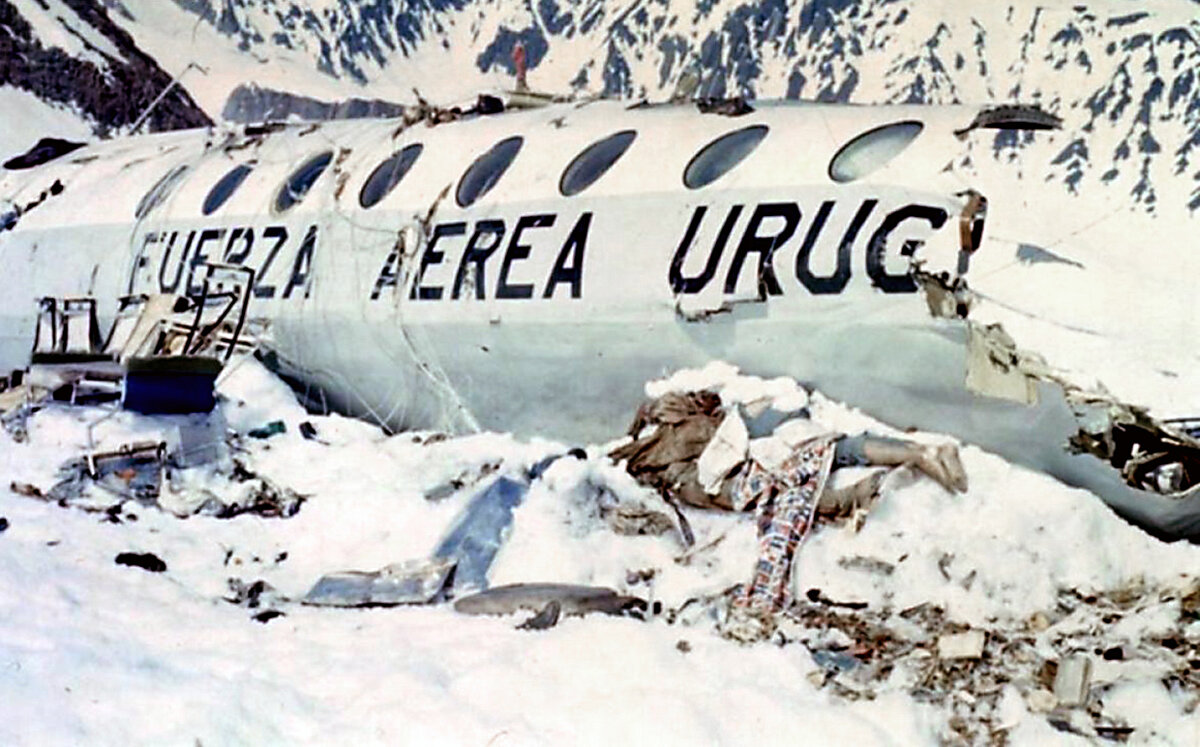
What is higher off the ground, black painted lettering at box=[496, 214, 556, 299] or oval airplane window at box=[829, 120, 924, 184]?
oval airplane window at box=[829, 120, 924, 184]

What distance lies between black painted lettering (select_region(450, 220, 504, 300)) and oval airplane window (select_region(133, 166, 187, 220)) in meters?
5.09

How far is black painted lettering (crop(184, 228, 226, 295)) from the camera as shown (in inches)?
516

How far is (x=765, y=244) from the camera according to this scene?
9.25 metres

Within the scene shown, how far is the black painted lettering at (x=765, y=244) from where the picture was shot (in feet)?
30.1

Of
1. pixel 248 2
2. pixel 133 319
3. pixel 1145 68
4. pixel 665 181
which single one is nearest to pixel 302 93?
pixel 248 2

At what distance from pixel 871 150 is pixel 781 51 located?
67.7 m

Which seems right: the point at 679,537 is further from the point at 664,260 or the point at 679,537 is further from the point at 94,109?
the point at 94,109

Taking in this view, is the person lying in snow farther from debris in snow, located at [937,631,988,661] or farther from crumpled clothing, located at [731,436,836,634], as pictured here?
debris in snow, located at [937,631,988,661]

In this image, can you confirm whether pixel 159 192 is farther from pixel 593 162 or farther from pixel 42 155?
pixel 593 162

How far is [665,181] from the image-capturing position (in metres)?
9.98

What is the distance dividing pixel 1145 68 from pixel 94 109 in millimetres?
49036

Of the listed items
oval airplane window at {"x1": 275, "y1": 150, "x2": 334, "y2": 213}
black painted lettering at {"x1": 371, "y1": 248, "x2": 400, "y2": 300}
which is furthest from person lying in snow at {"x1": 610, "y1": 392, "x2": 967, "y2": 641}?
oval airplane window at {"x1": 275, "y1": 150, "x2": 334, "y2": 213}

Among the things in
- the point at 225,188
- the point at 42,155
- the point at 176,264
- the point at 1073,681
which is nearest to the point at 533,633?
the point at 1073,681

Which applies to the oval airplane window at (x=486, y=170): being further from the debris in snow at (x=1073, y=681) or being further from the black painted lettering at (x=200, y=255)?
the debris in snow at (x=1073, y=681)
